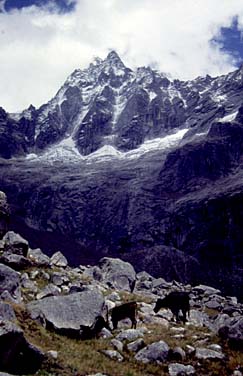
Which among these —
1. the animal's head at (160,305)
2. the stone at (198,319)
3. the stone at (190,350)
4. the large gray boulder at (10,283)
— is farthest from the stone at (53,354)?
the animal's head at (160,305)

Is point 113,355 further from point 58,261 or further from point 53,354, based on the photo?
point 58,261

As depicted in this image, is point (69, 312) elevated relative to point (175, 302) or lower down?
lower down

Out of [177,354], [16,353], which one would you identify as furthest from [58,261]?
[16,353]

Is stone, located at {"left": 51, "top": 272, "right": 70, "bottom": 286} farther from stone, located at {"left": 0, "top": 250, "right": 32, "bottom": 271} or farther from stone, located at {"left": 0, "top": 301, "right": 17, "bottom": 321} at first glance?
stone, located at {"left": 0, "top": 301, "right": 17, "bottom": 321}

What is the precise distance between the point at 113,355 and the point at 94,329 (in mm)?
3797

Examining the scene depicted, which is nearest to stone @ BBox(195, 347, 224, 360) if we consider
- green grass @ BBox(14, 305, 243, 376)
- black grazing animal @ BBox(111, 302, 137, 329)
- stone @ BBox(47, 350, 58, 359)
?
green grass @ BBox(14, 305, 243, 376)

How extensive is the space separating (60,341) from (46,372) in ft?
16.1

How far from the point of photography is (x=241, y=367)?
24344 mm

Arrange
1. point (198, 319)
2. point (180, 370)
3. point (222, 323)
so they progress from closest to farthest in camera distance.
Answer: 1. point (180, 370)
2. point (222, 323)
3. point (198, 319)

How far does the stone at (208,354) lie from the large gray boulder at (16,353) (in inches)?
310

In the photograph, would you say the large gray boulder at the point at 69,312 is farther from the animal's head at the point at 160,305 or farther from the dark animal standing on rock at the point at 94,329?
the animal's head at the point at 160,305

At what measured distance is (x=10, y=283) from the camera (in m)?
33.0

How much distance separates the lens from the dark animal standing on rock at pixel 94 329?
2857cm

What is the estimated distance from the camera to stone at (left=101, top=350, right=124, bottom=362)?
2529cm
